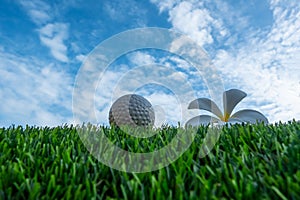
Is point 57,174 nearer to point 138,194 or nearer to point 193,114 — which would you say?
point 138,194

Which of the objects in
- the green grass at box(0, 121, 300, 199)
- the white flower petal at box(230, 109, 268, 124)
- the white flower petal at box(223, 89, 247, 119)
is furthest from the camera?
the white flower petal at box(223, 89, 247, 119)

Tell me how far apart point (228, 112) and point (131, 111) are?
2458 mm

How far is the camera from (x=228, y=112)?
5.04 m

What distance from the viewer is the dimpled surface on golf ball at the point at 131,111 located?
3.21 m

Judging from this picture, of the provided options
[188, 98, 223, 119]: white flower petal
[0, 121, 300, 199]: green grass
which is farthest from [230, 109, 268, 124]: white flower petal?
[0, 121, 300, 199]: green grass

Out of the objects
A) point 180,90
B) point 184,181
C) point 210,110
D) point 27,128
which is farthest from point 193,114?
point 184,181

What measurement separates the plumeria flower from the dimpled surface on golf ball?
4.56 ft

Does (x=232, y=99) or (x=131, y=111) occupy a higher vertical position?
(x=232, y=99)

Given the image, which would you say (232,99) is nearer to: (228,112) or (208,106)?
(228,112)

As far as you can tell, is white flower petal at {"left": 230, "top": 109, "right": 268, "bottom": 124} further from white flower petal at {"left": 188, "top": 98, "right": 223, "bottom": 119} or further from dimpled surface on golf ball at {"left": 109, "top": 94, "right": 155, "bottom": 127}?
dimpled surface on golf ball at {"left": 109, "top": 94, "right": 155, "bottom": 127}

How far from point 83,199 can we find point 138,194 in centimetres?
17

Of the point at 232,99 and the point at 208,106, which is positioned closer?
the point at 208,106

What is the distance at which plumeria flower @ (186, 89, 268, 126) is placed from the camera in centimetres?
473

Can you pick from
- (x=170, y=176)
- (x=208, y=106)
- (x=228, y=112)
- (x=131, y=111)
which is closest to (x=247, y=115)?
(x=228, y=112)
